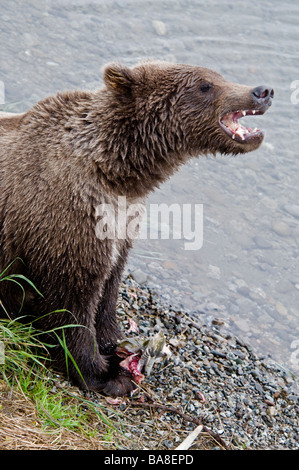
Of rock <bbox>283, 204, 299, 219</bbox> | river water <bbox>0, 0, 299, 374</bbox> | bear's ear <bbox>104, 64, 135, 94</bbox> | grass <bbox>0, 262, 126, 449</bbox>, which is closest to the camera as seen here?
grass <bbox>0, 262, 126, 449</bbox>

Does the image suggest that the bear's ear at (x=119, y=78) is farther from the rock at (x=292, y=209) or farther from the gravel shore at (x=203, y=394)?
the rock at (x=292, y=209)

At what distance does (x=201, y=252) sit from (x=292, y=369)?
2.12m

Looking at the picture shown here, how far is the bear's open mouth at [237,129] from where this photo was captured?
510 cm

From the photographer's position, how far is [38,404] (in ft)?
15.1

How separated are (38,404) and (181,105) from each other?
2.34m

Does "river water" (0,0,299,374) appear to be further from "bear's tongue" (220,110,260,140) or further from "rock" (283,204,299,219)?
"bear's tongue" (220,110,260,140)

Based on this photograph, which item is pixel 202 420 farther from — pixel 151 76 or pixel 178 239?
Result: pixel 178 239

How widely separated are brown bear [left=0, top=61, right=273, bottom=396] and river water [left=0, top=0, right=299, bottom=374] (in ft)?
8.01

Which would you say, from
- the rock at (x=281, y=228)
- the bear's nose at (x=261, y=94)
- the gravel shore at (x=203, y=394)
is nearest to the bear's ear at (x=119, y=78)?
the bear's nose at (x=261, y=94)

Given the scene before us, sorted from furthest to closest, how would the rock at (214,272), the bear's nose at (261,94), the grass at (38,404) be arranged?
1. the rock at (214,272)
2. the bear's nose at (261,94)
3. the grass at (38,404)

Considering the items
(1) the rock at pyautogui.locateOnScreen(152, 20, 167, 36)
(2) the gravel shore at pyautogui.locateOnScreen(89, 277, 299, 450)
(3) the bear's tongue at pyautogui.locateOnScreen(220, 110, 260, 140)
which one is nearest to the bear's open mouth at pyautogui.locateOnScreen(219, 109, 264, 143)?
(3) the bear's tongue at pyautogui.locateOnScreen(220, 110, 260, 140)

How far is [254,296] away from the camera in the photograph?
819 centimetres

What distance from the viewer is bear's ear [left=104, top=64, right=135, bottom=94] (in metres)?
4.91

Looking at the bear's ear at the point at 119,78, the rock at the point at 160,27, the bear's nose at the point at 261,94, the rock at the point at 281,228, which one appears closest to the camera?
the bear's ear at the point at 119,78
